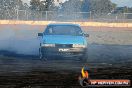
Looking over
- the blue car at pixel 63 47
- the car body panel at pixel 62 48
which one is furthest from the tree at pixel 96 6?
the car body panel at pixel 62 48

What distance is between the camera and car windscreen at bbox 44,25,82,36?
1900 cm

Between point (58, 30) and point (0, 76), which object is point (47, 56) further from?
point (0, 76)

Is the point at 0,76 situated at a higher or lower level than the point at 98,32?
higher

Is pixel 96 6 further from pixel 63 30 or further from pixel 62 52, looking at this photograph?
pixel 62 52

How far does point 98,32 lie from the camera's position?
4422 cm

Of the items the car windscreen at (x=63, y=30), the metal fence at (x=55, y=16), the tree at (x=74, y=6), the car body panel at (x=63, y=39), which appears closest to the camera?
the car body panel at (x=63, y=39)

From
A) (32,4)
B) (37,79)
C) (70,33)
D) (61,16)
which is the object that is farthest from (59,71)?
(32,4)

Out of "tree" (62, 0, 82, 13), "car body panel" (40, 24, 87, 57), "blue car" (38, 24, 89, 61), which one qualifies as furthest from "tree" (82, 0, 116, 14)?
"car body panel" (40, 24, 87, 57)

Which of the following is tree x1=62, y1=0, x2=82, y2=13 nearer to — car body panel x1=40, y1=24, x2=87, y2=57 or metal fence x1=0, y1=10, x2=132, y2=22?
metal fence x1=0, y1=10, x2=132, y2=22

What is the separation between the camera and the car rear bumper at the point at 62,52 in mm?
17562

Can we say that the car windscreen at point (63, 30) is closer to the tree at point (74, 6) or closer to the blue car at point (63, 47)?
the blue car at point (63, 47)

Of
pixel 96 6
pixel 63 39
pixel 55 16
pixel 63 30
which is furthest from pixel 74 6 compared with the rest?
pixel 63 39

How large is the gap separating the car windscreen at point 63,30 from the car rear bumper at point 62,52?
56.9 inches

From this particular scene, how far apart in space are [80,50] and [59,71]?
13.8 feet
